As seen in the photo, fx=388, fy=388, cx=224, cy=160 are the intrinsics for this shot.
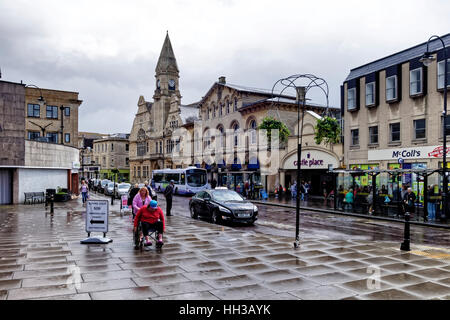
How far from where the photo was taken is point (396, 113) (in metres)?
28.0

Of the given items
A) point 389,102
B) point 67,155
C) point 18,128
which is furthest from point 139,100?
point 389,102

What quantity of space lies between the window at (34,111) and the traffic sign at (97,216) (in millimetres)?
41185

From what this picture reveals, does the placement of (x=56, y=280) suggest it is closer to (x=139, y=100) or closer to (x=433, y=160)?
(x=433, y=160)

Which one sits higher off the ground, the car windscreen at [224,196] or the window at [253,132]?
the window at [253,132]

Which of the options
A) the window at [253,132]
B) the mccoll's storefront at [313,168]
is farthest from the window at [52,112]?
the mccoll's storefront at [313,168]

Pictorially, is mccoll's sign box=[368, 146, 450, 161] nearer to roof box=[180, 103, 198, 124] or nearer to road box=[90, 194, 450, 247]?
road box=[90, 194, 450, 247]

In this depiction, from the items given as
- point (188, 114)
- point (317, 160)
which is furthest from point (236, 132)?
point (188, 114)

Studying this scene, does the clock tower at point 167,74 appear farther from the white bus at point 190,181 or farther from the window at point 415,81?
the window at point 415,81

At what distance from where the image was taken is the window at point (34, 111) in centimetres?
4708

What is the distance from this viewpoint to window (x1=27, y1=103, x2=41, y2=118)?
47.1 metres

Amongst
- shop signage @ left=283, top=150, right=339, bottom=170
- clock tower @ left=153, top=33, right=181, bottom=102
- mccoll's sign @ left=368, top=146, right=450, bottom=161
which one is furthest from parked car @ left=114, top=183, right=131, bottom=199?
clock tower @ left=153, top=33, right=181, bottom=102

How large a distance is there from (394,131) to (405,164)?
276cm

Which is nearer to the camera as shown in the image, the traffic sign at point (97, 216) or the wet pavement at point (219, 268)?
the wet pavement at point (219, 268)

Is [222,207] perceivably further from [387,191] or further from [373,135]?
[373,135]
